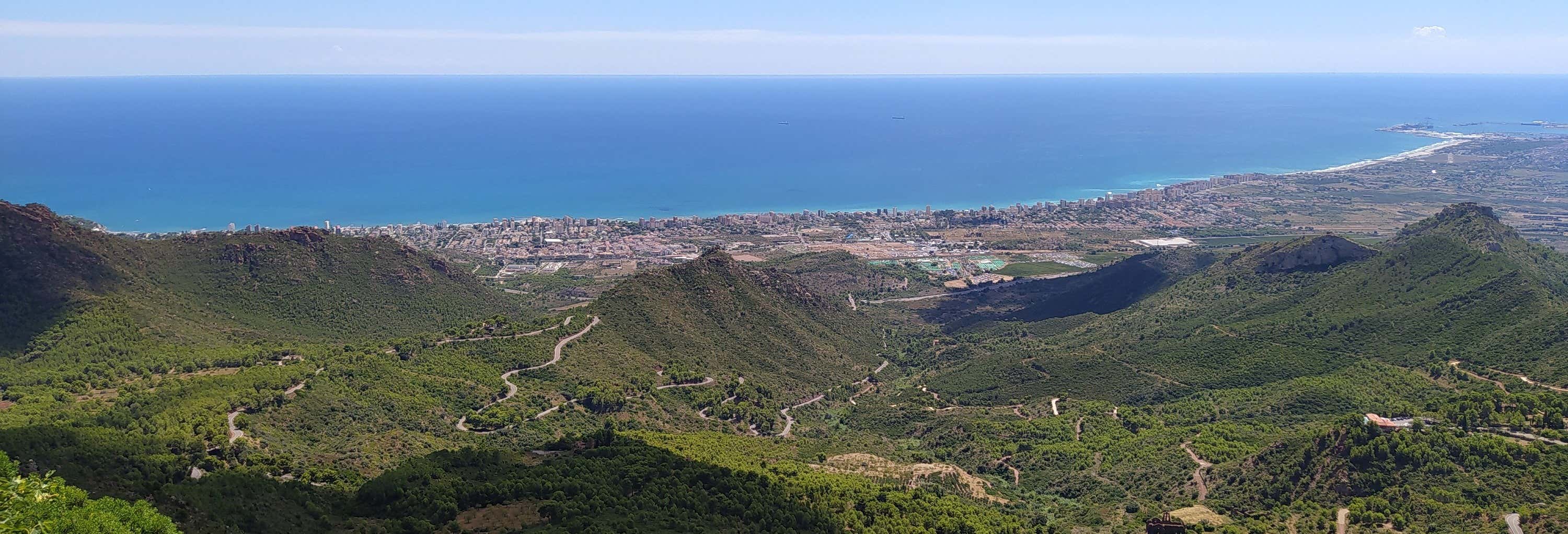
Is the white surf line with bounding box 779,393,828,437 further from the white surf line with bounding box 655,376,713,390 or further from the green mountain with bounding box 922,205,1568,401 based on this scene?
the green mountain with bounding box 922,205,1568,401

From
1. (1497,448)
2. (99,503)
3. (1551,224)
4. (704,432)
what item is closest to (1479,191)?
(1551,224)

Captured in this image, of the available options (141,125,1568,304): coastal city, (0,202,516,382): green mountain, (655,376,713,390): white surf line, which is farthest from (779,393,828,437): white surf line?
(141,125,1568,304): coastal city

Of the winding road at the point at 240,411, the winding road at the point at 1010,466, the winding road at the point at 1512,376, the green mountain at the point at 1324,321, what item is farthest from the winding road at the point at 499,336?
the winding road at the point at 1512,376

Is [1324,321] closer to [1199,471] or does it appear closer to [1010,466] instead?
[1199,471]

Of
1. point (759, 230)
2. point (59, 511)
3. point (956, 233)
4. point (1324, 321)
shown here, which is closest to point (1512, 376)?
point (1324, 321)

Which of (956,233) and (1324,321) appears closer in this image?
(1324,321)
